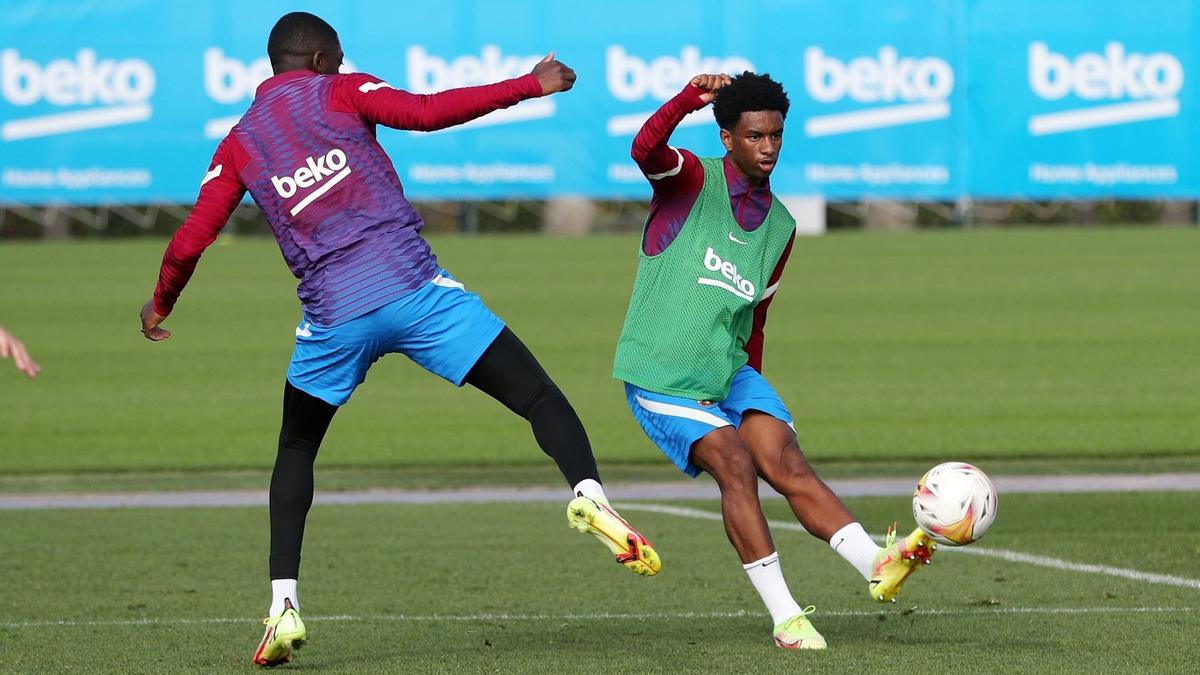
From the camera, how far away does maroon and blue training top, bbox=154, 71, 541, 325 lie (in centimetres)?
668

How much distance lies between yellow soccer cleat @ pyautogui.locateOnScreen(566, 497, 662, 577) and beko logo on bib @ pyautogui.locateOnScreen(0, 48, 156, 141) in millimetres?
24506

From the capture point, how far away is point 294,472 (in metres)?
7.05

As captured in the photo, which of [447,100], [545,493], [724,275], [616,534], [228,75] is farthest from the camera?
[228,75]

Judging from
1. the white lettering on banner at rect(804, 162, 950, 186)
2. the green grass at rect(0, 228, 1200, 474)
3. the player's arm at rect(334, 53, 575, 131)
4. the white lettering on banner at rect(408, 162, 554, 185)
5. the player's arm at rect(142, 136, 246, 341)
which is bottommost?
the green grass at rect(0, 228, 1200, 474)

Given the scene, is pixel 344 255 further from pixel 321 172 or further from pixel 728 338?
pixel 728 338

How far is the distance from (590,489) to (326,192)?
1.29 metres

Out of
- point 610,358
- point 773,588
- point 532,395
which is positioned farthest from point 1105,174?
point 532,395

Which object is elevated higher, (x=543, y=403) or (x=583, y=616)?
(x=543, y=403)

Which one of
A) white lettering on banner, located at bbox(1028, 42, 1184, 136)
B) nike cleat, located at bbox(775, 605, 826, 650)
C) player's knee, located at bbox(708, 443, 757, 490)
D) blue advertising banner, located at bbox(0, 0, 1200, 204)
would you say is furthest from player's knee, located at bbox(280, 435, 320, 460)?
white lettering on banner, located at bbox(1028, 42, 1184, 136)

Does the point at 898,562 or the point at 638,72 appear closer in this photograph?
the point at 898,562

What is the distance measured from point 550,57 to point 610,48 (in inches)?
932

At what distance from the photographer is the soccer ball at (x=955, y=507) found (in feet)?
21.8

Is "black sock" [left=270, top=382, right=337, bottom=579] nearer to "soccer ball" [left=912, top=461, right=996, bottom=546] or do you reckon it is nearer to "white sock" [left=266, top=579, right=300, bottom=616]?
"white sock" [left=266, top=579, right=300, bottom=616]

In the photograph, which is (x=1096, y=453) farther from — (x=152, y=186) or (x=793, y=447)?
(x=152, y=186)
